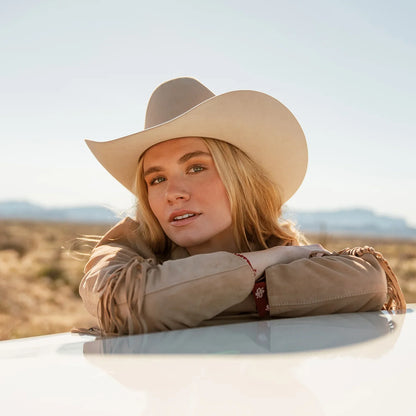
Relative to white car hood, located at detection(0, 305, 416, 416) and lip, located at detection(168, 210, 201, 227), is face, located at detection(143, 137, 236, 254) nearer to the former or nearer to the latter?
lip, located at detection(168, 210, 201, 227)

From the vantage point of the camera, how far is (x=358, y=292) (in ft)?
6.40

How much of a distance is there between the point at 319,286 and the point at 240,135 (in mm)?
872

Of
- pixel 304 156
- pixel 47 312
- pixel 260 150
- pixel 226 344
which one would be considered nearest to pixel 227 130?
pixel 260 150

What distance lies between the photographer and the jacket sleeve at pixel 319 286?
6.20 ft

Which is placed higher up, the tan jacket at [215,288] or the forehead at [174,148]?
the forehead at [174,148]

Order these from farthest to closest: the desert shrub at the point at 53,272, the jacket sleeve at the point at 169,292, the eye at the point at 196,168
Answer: the desert shrub at the point at 53,272 → the eye at the point at 196,168 → the jacket sleeve at the point at 169,292

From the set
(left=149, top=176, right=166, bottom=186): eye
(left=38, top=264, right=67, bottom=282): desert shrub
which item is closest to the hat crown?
(left=149, top=176, right=166, bottom=186): eye

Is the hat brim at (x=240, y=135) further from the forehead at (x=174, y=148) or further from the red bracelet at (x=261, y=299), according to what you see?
the red bracelet at (x=261, y=299)

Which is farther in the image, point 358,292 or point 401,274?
point 401,274

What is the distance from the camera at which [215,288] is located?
1754mm

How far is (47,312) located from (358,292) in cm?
1395

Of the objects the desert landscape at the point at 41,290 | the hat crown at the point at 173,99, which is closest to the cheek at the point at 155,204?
the hat crown at the point at 173,99

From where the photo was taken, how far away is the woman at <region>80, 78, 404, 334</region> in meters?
1.75

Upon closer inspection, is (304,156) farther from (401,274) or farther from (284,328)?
(401,274)
